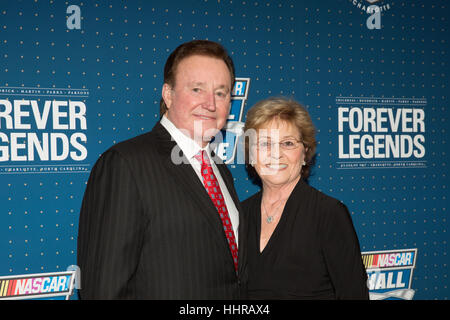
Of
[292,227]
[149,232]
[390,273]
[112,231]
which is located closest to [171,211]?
[149,232]

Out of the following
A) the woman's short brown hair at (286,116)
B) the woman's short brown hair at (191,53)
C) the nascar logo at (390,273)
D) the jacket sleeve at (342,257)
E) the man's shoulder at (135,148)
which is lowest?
the nascar logo at (390,273)

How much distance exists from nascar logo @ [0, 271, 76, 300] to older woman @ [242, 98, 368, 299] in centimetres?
104

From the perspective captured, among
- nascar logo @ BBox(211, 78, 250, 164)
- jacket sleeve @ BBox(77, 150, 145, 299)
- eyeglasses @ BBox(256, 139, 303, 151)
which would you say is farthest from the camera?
nascar logo @ BBox(211, 78, 250, 164)

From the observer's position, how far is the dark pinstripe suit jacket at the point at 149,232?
144 centimetres

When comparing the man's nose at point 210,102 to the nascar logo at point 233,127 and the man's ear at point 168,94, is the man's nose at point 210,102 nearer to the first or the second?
the man's ear at point 168,94

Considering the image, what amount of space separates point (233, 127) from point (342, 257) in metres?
1.09

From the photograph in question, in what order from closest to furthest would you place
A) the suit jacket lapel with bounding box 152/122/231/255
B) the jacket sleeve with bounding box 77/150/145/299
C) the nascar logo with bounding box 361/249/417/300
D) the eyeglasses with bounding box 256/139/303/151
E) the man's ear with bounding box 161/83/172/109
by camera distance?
the jacket sleeve with bounding box 77/150/145/299, the suit jacket lapel with bounding box 152/122/231/255, the man's ear with bounding box 161/83/172/109, the eyeglasses with bounding box 256/139/303/151, the nascar logo with bounding box 361/249/417/300

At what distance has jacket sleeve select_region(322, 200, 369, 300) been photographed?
1.87 meters

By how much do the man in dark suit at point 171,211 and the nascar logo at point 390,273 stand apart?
1.48 m

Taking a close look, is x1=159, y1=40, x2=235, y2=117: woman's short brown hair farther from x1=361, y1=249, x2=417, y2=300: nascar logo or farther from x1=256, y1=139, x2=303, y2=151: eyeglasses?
x1=361, y1=249, x2=417, y2=300: nascar logo

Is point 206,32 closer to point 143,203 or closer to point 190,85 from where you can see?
point 190,85

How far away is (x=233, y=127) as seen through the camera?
2.60 m

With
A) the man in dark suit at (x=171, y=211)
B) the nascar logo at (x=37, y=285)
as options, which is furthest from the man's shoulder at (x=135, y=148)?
the nascar logo at (x=37, y=285)

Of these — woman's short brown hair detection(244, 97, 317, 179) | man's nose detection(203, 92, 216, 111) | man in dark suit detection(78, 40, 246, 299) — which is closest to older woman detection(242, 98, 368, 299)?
woman's short brown hair detection(244, 97, 317, 179)
